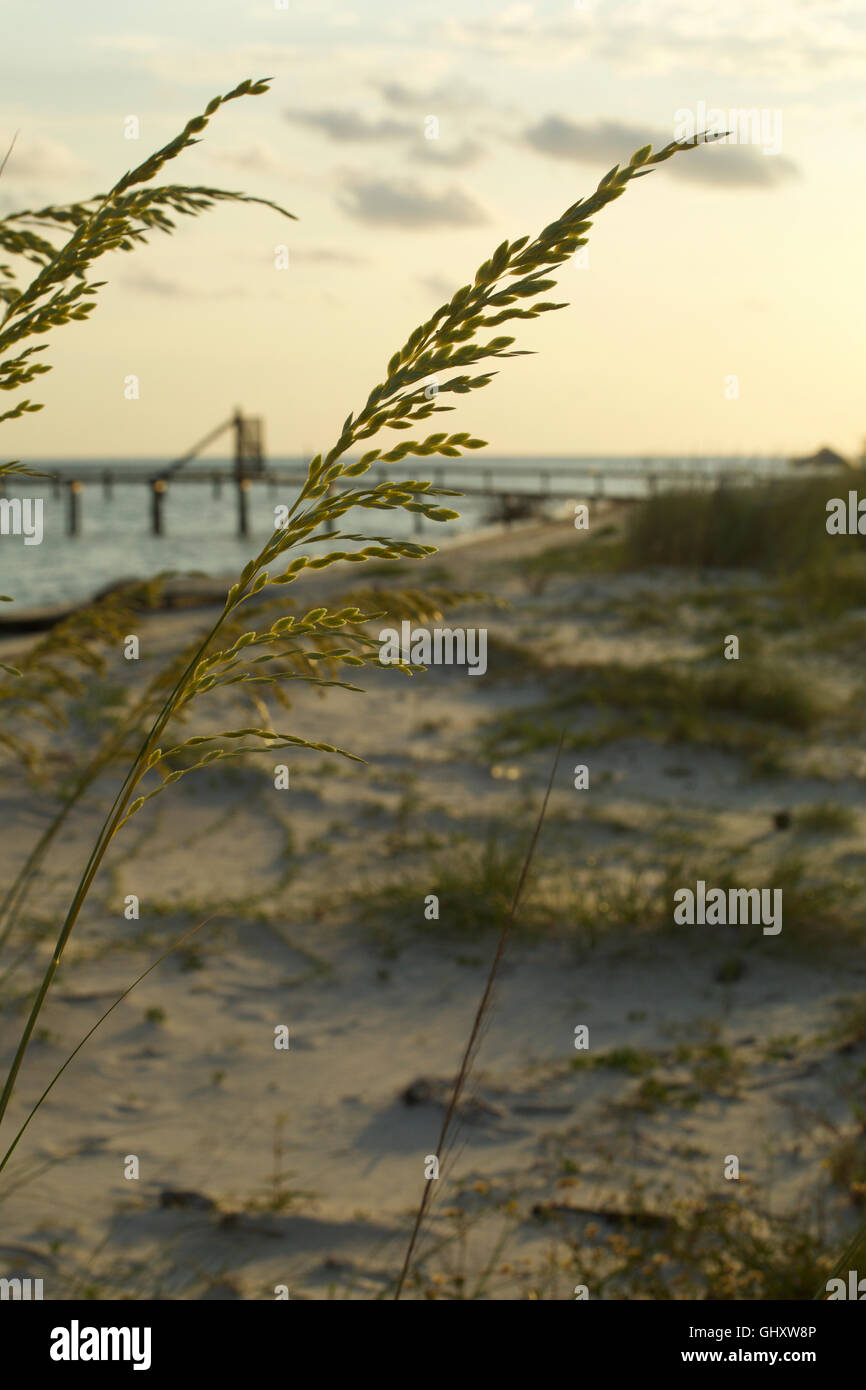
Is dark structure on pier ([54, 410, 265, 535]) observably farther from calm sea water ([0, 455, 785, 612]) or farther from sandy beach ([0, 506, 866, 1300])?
sandy beach ([0, 506, 866, 1300])

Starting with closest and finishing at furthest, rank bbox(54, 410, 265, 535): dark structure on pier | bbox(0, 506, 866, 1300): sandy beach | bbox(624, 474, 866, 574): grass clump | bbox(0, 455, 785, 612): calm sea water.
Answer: bbox(0, 506, 866, 1300): sandy beach < bbox(624, 474, 866, 574): grass clump < bbox(0, 455, 785, 612): calm sea water < bbox(54, 410, 265, 535): dark structure on pier

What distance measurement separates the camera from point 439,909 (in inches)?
171

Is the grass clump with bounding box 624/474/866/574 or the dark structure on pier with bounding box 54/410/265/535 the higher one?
the dark structure on pier with bounding box 54/410/265/535

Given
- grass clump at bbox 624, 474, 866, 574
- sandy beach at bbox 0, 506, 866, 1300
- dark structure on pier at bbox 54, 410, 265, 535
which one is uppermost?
dark structure on pier at bbox 54, 410, 265, 535

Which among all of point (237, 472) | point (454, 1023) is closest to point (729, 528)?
point (454, 1023)

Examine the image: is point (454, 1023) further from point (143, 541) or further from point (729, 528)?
point (143, 541)

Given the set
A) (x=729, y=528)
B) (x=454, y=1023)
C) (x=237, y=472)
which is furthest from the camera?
(x=237, y=472)

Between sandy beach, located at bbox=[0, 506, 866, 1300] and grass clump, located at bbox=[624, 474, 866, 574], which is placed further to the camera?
grass clump, located at bbox=[624, 474, 866, 574]

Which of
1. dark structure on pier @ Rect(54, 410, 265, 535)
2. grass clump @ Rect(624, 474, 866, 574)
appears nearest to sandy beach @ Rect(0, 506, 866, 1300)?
grass clump @ Rect(624, 474, 866, 574)

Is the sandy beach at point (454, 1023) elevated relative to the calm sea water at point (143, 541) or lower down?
lower down

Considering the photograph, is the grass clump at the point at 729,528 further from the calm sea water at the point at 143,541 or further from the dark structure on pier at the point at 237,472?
the dark structure on pier at the point at 237,472

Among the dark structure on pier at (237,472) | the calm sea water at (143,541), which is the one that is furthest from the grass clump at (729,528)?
the dark structure on pier at (237,472)

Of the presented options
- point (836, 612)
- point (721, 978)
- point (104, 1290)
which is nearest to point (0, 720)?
point (721, 978)
